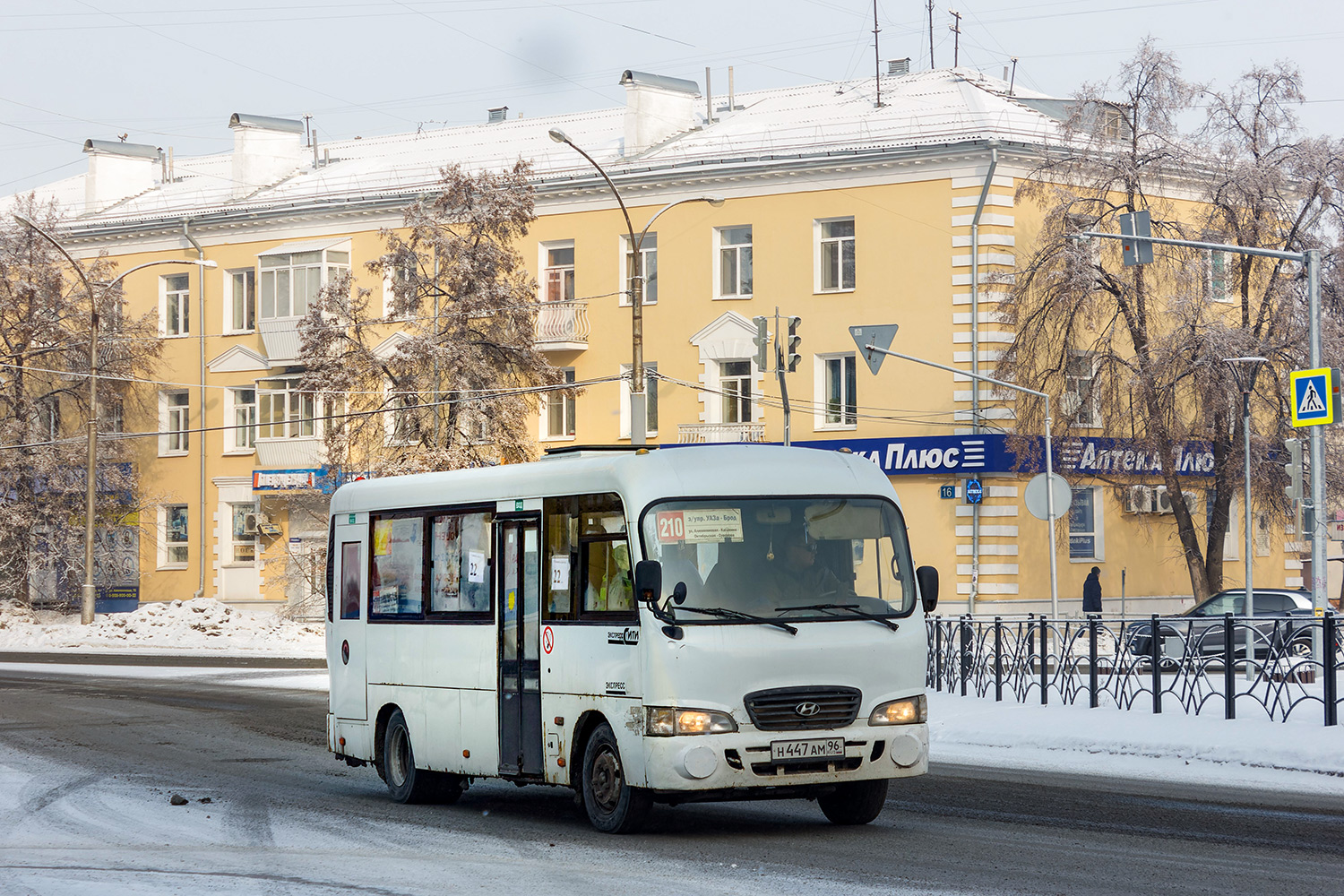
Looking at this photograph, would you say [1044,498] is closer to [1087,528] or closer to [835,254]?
[1087,528]

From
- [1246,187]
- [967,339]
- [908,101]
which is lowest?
[967,339]

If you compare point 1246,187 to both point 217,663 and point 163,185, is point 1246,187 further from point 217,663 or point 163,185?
point 163,185

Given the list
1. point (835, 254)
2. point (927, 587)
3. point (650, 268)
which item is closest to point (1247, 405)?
point (835, 254)

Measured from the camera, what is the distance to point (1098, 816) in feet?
38.7

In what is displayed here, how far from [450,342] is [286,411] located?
36.8 feet

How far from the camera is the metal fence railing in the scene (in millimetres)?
16500

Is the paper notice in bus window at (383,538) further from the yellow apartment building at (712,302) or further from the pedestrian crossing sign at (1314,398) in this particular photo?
the yellow apartment building at (712,302)

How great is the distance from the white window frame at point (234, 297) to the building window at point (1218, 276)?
2858cm

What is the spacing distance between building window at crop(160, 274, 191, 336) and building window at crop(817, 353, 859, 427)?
22337 millimetres

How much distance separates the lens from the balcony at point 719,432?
43.6 metres

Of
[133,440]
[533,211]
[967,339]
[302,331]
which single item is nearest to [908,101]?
[967,339]

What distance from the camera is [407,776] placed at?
13859 millimetres

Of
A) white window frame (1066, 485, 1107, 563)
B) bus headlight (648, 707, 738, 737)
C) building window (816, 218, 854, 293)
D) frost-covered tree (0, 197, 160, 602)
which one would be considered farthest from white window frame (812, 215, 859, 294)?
bus headlight (648, 707, 738, 737)

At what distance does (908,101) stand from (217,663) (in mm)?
22979
